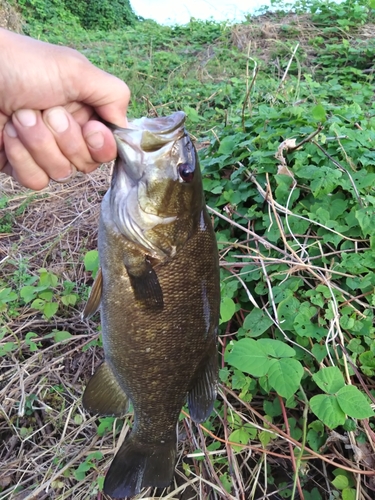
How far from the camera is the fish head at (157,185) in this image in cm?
137

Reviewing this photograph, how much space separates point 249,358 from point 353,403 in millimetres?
445

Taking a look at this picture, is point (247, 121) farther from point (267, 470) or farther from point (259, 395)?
point (267, 470)

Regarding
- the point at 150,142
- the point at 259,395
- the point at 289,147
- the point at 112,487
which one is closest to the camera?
the point at 150,142

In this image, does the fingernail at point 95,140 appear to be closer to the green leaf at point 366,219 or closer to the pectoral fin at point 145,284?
the pectoral fin at point 145,284

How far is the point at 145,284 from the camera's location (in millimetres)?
1458

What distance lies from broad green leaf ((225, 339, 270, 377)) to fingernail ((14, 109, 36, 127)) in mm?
1196

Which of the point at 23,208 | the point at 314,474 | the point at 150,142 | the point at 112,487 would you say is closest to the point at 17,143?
the point at 150,142

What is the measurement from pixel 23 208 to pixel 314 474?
133 inches

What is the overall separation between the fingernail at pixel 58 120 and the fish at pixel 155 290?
0.55ft

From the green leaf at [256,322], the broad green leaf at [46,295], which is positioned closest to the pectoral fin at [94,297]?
the green leaf at [256,322]

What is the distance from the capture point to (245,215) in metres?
2.59

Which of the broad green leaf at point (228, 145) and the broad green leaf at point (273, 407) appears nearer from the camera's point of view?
the broad green leaf at point (273, 407)

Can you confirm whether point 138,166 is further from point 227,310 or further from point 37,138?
point 227,310

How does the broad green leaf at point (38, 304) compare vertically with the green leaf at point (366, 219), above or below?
below
